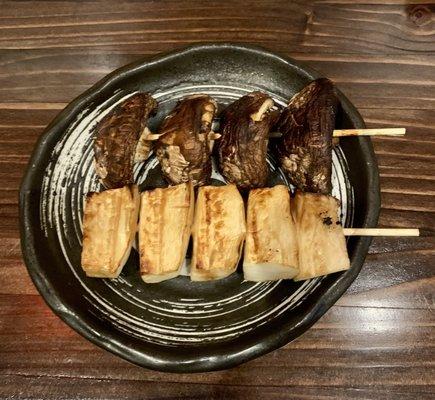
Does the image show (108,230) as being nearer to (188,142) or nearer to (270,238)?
(188,142)

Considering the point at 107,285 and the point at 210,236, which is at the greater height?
the point at 210,236

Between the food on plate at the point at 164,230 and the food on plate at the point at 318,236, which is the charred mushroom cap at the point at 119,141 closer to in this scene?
the food on plate at the point at 164,230

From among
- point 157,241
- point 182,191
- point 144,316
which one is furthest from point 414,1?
point 144,316

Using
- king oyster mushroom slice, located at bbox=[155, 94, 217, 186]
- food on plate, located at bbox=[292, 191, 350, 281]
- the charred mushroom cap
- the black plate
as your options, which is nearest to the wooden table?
the black plate

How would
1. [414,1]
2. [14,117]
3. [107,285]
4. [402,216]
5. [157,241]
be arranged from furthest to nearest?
[414,1] → [14,117] → [402,216] → [107,285] → [157,241]

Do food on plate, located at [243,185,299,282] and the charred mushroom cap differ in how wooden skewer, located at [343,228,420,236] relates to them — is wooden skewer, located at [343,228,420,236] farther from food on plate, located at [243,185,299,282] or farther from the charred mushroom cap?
the charred mushroom cap

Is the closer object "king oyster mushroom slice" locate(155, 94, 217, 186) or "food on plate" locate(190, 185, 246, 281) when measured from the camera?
"food on plate" locate(190, 185, 246, 281)

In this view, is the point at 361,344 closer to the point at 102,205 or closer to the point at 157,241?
the point at 157,241
